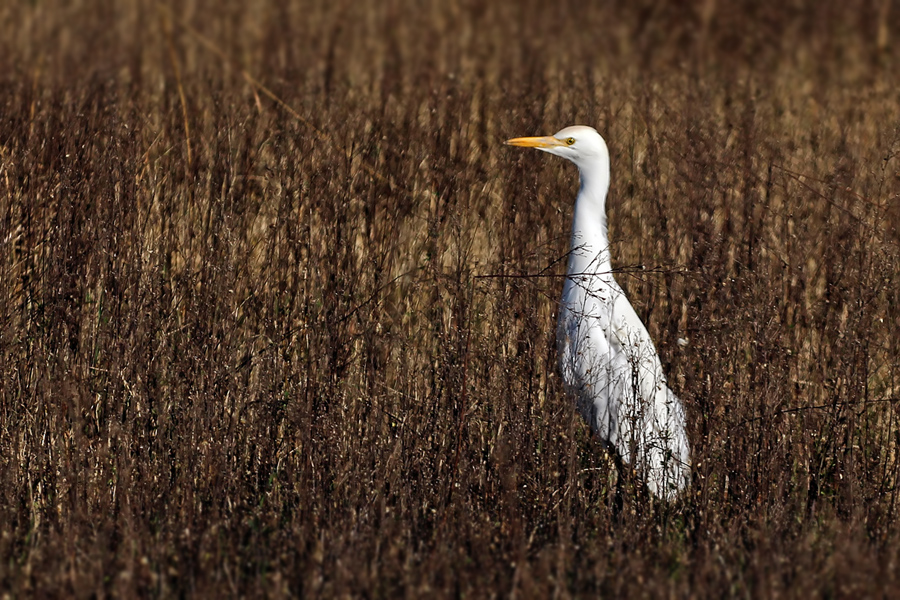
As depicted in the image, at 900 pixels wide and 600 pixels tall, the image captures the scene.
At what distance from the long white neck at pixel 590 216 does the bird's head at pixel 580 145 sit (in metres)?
0.01

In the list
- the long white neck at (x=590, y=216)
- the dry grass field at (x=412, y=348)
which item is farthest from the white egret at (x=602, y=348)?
the dry grass field at (x=412, y=348)

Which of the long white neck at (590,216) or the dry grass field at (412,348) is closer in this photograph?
the dry grass field at (412,348)

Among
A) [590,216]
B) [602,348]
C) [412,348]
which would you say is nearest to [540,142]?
[590,216]

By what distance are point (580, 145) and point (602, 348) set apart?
898 millimetres

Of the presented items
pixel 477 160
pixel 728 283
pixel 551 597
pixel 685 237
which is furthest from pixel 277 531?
pixel 477 160

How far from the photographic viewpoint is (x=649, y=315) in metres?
5.68

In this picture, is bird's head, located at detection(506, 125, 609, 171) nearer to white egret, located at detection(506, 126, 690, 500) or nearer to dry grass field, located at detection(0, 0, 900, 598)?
white egret, located at detection(506, 126, 690, 500)

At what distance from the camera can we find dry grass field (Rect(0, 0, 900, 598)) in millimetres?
3967

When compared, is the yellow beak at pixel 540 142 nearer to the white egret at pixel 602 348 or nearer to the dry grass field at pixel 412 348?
the white egret at pixel 602 348

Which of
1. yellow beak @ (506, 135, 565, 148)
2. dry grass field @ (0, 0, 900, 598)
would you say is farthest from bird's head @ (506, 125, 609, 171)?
dry grass field @ (0, 0, 900, 598)

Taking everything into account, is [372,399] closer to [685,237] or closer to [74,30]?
[685,237]

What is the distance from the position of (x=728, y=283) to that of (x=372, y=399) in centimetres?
157

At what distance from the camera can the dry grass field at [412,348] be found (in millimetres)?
3967

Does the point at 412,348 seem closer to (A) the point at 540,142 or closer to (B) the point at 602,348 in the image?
(B) the point at 602,348
